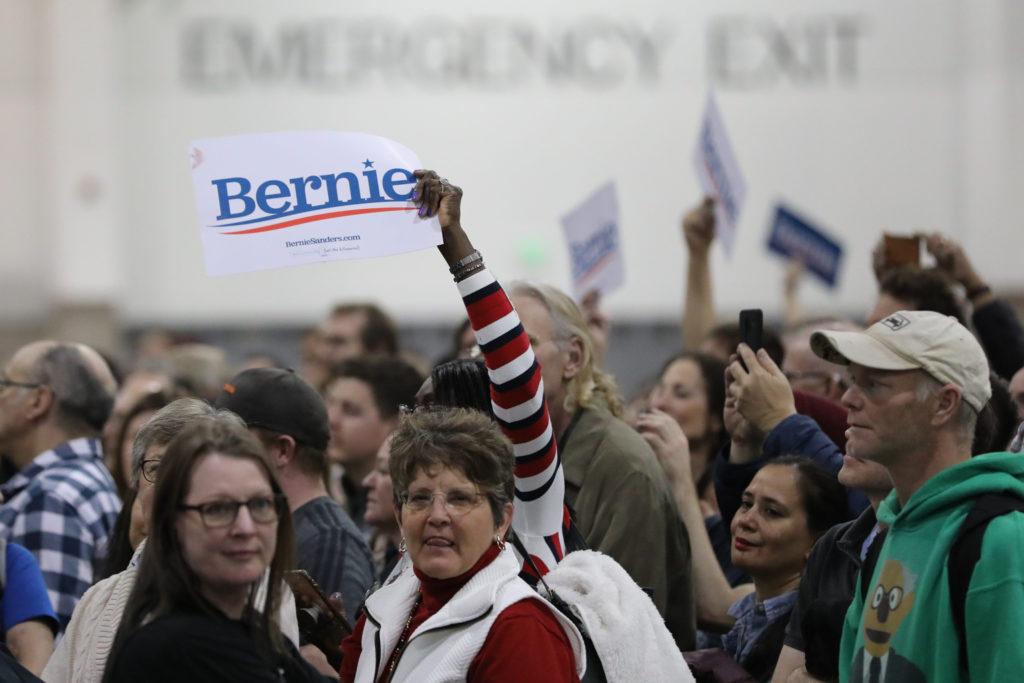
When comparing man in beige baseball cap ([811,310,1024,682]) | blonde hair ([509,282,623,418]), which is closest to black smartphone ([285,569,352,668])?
blonde hair ([509,282,623,418])

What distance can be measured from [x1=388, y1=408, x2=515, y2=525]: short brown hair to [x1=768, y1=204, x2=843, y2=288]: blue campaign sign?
204 inches

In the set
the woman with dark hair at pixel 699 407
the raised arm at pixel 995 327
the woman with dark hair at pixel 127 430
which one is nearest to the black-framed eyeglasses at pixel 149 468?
the woman with dark hair at pixel 127 430

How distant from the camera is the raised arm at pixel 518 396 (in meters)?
3.63

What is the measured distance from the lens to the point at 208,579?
2.82 meters

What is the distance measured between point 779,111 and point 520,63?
7.78 ft

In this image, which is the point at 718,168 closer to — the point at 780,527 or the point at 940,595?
the point at 780,527

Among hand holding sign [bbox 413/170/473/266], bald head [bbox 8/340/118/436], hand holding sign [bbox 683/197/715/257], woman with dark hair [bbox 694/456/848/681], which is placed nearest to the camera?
hand holding sign [bbox 413/170/473/266]

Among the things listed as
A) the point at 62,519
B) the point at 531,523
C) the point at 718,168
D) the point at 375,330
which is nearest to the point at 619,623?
the point at 531,523

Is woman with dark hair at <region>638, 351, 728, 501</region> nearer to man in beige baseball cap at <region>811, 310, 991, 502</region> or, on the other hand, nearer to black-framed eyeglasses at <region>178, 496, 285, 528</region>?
man in beige baseball cap at <region>811, 310, 991, 502</region>

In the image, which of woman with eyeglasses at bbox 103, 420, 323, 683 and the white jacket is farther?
the white jacket

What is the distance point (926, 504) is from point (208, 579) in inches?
54.1

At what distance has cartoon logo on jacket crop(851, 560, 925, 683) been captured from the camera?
3148 mm

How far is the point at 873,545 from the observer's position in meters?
3.51

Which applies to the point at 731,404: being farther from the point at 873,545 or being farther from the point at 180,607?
the point at 180,607
